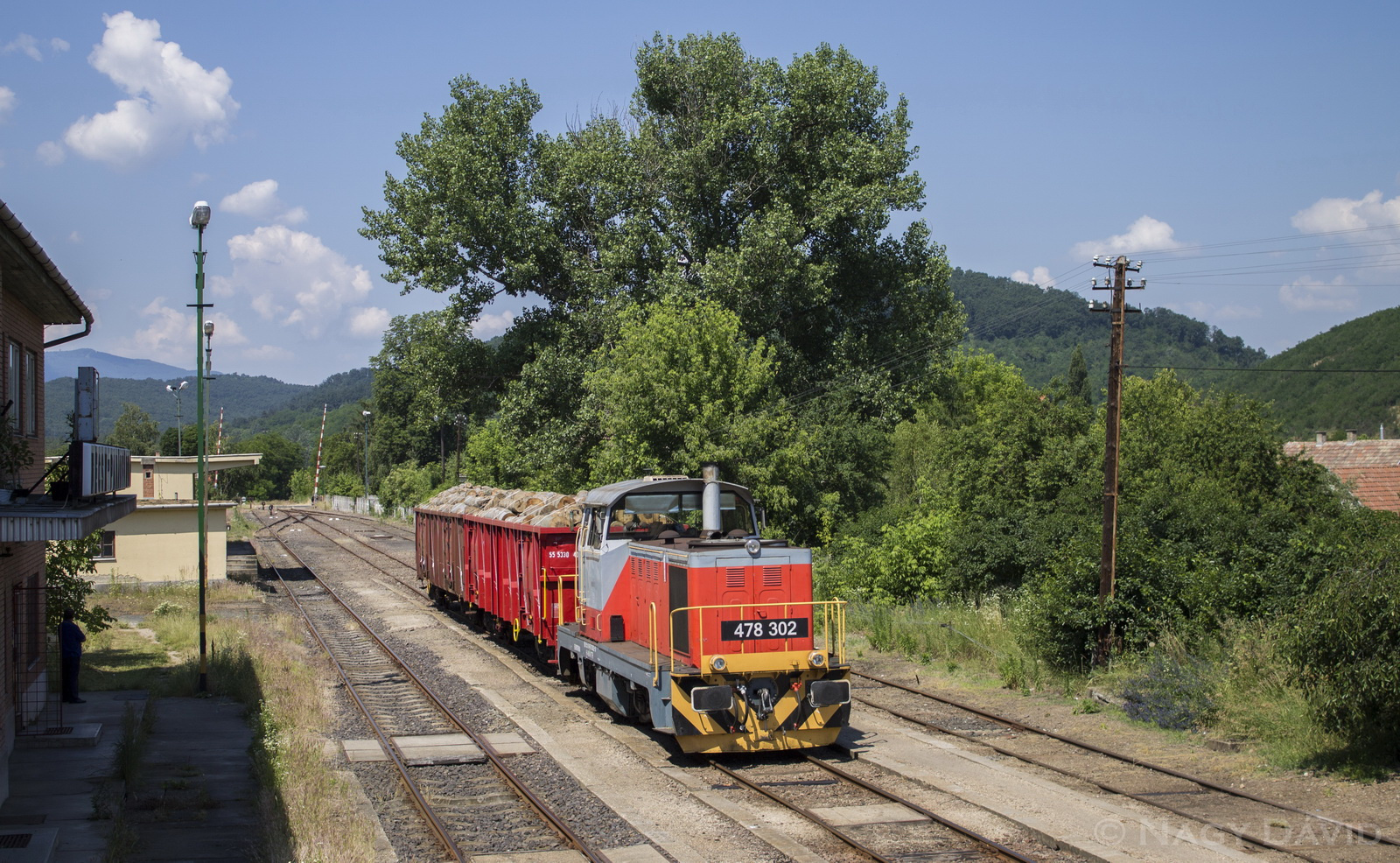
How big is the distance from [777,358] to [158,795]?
998 inches

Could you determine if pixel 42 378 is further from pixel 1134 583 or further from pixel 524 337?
pixel 524 337

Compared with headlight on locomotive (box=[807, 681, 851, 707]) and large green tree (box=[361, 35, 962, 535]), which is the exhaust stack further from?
large green tree (box=[361, 35, 962, 535])

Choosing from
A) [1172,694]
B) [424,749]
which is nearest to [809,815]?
[424,749]

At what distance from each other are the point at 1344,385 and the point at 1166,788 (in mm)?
109737

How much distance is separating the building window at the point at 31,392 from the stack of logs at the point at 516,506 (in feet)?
24.9

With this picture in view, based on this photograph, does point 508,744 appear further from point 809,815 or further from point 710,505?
point 809,815

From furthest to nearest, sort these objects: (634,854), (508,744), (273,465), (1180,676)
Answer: (273,465) → (1180,676) → (508,744) → (634,854)

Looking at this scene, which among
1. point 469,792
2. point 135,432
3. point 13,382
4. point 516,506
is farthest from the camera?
point 135,432

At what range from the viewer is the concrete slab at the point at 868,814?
378 inches

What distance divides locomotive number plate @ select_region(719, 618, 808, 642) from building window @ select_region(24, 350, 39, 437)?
10.1m

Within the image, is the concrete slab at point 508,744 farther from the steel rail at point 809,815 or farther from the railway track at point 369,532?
the railway track at point 369,532

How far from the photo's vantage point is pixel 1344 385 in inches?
4033

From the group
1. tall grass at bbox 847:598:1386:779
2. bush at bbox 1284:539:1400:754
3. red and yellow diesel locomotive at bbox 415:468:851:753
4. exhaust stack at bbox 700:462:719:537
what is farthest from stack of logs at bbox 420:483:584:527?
bush at bbox 1284:539:1400:754

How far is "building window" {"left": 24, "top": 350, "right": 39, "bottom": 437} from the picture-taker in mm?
14466
